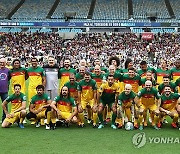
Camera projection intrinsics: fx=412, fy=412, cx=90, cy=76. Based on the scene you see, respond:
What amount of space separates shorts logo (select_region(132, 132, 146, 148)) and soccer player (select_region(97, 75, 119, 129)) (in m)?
1.04

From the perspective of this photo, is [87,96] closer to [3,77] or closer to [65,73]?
[65,73]

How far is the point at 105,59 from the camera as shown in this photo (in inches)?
1251

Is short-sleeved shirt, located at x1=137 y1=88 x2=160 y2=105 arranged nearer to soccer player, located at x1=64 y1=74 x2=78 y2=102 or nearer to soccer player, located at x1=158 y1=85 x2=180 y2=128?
soccer player, located at x1=158 y1=85 x2=180 y2=128

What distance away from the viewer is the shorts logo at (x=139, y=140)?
7.92 meters

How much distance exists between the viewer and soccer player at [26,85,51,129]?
9547mm

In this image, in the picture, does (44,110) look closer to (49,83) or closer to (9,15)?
(49,83)

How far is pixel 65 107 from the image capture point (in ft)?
31.5

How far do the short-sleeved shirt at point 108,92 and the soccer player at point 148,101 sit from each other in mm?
579

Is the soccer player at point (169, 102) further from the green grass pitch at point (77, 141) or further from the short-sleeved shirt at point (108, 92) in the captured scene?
the short-sleeved shirt at point (108, 92)

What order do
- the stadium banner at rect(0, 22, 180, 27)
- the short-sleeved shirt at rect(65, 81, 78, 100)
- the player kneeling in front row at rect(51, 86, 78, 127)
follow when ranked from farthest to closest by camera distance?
the stadium banner at rect(0, 22, 180, 27)
the short-sleeved shirt at rect(65, 81, 78, 100)
the player kneeling in front row at rect(51, 86, 78, 127)

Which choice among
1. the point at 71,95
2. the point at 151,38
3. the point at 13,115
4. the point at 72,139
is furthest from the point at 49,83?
the point at 151,38

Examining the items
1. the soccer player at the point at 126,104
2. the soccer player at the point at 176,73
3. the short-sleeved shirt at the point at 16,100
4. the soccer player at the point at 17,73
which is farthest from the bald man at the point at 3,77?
the soccer player at the point at 176,73

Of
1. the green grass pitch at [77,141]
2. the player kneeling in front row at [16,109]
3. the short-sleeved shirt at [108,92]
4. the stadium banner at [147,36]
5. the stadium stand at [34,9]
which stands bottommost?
the green grass pitch at [77,141]

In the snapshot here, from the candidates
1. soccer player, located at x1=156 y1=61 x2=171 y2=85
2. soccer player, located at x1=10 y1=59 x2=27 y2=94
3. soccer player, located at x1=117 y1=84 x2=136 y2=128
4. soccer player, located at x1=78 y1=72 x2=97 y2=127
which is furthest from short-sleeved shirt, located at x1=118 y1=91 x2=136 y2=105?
soccer player, located at x1=10 y1=59 x2=27 y2=94
